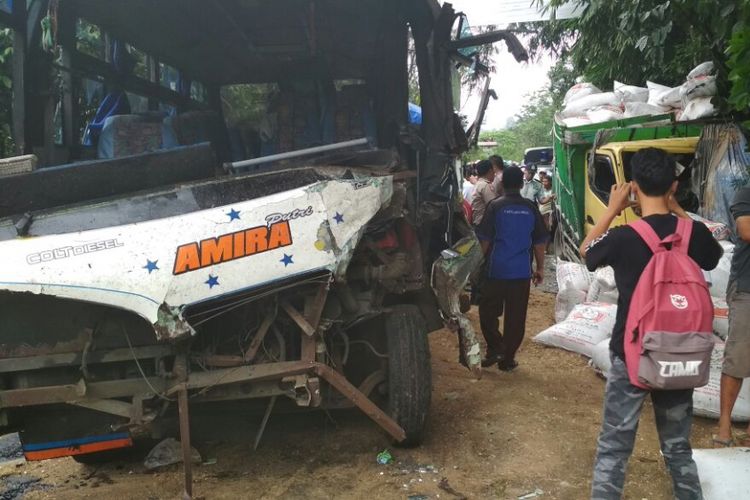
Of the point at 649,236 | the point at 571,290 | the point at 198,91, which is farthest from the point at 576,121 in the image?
the point at 649,236

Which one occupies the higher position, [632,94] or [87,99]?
[632,94]

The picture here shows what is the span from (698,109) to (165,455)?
5036mm

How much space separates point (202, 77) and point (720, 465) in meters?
3.98

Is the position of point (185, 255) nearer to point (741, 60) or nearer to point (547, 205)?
point (741, 60)

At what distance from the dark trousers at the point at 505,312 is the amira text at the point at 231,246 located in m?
2.52

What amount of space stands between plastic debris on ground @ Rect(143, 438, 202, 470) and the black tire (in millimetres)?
1109

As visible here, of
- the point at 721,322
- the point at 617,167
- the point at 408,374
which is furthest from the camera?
the point at 617,167

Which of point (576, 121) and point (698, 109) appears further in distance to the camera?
point (576, 121)

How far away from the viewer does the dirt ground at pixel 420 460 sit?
10.6 feet

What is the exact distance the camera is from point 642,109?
7703 mm

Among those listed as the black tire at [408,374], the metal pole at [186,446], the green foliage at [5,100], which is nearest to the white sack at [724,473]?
the black tire at [408,374]

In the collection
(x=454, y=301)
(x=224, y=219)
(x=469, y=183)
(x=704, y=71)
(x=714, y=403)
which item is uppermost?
(x=704, y=71)

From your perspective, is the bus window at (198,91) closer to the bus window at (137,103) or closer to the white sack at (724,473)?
the bus window at (137,103)

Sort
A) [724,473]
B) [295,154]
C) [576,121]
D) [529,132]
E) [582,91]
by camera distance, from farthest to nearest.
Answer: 1. [529,132]
2. [582,91]
3. [576,121]
4. [295,154]
5. [724,473]
